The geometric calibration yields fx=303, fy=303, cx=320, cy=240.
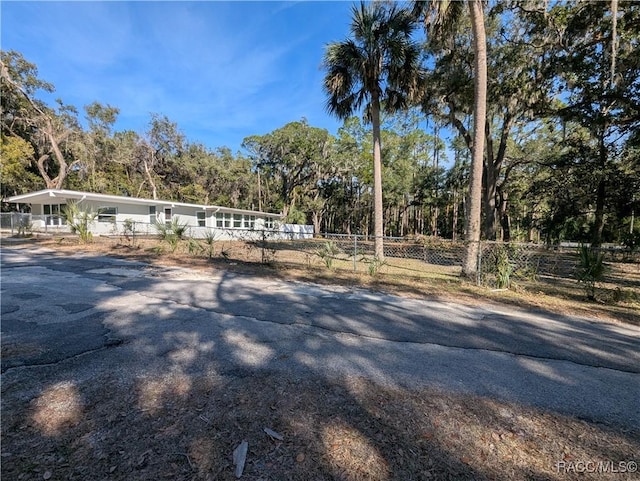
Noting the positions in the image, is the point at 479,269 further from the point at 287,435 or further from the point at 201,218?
the point at 201,218

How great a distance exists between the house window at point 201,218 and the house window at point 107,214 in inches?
219

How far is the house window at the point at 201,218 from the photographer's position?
2267 cm

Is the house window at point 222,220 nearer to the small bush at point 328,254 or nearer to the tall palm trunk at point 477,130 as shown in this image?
the small bush at point 328,254

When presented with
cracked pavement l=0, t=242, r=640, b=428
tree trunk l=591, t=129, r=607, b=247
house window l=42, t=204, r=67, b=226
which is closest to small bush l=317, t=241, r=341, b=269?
cracked pavement l=0, t=242, r=640, b=428

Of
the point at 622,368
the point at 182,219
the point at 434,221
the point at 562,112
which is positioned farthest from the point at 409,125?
the point at 622,368

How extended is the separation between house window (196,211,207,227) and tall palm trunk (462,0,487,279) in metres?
19.4

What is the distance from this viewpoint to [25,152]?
20.2 meters

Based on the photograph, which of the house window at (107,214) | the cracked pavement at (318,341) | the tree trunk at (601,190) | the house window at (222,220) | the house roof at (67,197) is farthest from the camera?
the house window at (222,220)

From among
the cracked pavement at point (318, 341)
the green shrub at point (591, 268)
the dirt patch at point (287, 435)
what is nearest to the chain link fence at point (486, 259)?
the green shrub at point (591, 268)

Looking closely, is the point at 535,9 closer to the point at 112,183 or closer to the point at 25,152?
the point at 25,152

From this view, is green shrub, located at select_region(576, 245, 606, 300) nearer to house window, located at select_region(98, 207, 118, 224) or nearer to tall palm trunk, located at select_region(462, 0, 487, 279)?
tall palm trunk, located at select_region(462, 0, 487, 279)

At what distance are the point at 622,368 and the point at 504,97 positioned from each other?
39.4 ft

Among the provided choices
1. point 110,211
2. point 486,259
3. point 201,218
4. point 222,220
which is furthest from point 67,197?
point 486,259

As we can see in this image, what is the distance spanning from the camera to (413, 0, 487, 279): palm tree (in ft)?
25.2
